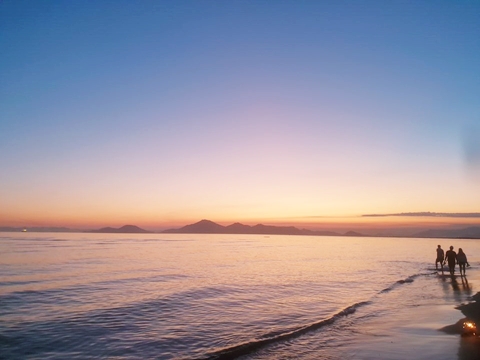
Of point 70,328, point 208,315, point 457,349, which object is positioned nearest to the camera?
point 457,349

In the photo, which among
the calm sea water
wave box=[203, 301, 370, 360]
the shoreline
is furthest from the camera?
the calm sea water

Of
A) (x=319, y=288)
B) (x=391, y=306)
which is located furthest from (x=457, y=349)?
(x=319, y=288)

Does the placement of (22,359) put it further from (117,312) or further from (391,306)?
(391,306)

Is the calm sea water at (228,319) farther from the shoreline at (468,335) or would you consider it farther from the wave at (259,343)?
the shoreline at (468,335)

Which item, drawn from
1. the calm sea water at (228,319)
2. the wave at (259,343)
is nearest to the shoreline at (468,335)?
the calm sea water at (228,319)

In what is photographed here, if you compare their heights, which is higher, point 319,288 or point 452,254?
point 452,254

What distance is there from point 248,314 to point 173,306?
4.98m

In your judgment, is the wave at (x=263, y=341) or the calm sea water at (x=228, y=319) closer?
the wave at (x=263, y=341)

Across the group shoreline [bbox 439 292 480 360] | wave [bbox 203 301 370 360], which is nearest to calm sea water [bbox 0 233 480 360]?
wave [bbox 203 301 370 360]

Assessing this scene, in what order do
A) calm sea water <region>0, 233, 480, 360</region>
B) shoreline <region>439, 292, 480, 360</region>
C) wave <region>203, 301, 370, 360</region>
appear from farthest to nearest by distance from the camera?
calm sea water <region>0, 233, 480, 360</region> → wave <region>203, 301, 370, 360</region> → shoreline <region>439, 292, 480, 360</region>

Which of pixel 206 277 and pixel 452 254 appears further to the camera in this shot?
pixel 206 277

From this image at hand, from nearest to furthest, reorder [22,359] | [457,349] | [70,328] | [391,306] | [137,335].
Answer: [457,349]
[22,359]
[137,335]
[70,328]
[391,306]

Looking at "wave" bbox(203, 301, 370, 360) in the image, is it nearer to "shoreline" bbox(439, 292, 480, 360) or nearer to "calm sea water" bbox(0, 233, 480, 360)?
"calm sea water" bbox(0, 233, 480, 360)

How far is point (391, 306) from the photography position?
20.0 m
